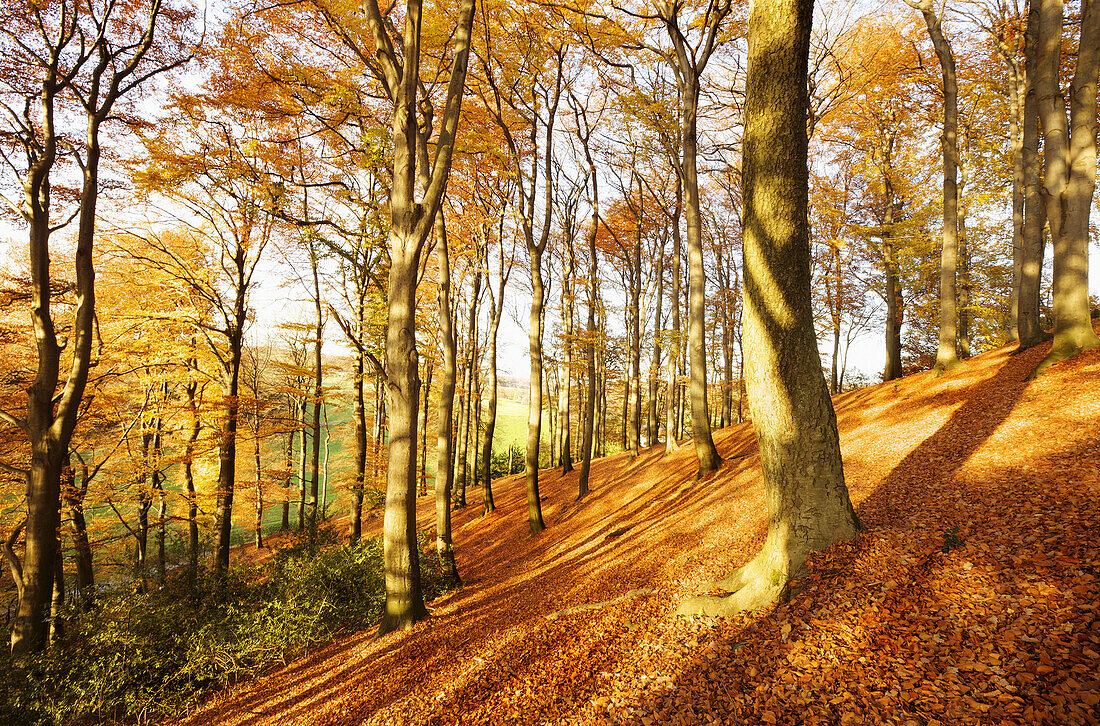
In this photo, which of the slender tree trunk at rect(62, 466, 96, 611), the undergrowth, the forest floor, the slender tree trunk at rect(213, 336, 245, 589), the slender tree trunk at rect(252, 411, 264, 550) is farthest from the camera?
the slender tree trunk at rect(252, 411, 264, 550)

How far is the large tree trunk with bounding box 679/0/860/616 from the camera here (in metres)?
3.28

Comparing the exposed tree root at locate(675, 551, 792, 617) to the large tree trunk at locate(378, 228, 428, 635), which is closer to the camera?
the exposed tree root at locate(675, 551, 792, 617)

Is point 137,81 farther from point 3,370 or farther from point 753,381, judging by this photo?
point 753,381

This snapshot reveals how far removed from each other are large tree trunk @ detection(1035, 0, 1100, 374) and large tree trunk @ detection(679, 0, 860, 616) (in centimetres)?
653

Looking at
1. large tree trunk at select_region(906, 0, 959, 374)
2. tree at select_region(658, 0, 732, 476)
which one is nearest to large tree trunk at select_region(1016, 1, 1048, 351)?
large tree trunk at select_region(906, 0, 959, 374)

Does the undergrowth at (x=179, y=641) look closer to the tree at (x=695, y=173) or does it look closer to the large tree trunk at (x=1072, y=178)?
the tree at (x=695, y=173)

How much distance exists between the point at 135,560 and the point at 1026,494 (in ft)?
67.1

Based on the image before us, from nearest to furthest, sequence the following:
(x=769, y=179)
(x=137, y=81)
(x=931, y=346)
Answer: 1. (x=769, y=179)
2. (x=137, y=81)
3. (x=931, y=346)

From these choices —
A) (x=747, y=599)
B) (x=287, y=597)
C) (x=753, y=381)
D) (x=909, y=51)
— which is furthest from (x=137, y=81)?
(x=909, y=51)

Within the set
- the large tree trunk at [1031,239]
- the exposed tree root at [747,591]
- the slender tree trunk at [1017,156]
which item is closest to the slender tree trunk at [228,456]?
the exposed tree root at [747,591]

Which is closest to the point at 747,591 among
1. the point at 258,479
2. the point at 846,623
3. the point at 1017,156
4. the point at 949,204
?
the point at 846,623

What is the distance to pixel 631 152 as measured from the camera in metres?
13.7

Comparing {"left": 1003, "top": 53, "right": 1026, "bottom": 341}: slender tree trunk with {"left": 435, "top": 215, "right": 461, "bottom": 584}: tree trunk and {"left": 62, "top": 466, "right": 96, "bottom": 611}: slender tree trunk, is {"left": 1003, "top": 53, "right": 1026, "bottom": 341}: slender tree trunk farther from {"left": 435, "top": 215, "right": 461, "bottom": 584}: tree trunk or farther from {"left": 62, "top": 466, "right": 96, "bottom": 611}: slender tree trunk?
{"left": 62, "top": 466, "right": 96, "bottom": 611}: slender tree trunk

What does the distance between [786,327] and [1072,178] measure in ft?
26.0
